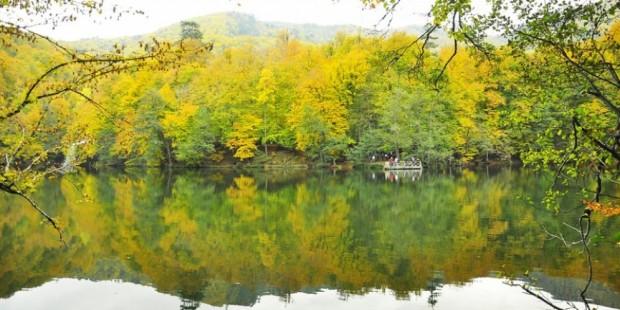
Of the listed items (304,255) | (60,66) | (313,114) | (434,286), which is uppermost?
(60,66)

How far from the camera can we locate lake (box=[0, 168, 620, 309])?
10.1 meters

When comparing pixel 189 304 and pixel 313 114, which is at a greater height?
pixel 313 114

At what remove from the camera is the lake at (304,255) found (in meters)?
10.1

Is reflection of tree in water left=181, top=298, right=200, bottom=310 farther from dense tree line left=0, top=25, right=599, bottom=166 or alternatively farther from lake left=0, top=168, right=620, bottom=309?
dense tree line left=0, top=25, right=599, bottom=166

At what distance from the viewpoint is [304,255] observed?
516 inches

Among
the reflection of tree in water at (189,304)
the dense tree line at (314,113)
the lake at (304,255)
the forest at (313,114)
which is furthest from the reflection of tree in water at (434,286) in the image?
the dense tree line at (314,113)

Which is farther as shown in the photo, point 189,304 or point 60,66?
point 189,304

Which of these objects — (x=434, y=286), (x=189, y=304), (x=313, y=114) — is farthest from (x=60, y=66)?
(x=313, y=114)

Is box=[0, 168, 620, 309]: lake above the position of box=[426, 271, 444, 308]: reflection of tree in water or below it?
below

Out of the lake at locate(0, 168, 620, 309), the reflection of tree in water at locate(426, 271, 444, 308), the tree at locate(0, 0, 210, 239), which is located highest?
the tree at locate(0, 0, 210, 239)

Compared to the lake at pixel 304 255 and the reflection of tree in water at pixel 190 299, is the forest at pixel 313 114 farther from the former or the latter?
the reflection of tree in water at pixel 190 299

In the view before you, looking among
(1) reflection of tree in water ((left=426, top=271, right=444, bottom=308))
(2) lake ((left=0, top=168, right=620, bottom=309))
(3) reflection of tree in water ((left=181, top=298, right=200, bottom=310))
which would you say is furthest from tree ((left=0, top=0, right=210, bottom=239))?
(1) reflection of tree in water ((left=426, top=271, right=444, bottom=308))

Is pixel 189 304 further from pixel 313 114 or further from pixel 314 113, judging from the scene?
pixel 314 113

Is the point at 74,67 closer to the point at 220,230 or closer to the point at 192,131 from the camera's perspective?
the point at 220,230
